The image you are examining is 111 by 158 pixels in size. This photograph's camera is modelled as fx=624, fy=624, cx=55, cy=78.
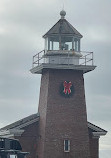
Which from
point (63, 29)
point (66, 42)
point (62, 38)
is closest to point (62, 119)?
point (66, 42)

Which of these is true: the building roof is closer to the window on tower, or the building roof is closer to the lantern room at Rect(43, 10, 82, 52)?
the window on tower

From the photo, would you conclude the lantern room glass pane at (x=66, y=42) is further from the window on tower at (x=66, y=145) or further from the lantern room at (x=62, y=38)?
the window on tower at (x=66, y=145)

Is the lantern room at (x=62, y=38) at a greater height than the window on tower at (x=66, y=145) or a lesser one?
greater

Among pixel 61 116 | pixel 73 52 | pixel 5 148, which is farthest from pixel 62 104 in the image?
pixel 5 148

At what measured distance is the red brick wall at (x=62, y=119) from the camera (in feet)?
137

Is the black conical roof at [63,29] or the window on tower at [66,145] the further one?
the black conical roof at [63,29]

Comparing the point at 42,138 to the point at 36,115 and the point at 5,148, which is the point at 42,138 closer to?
the point at 36,115

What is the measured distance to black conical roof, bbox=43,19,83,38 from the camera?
42.6 meters

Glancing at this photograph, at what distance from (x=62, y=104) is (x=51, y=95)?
3.15ft

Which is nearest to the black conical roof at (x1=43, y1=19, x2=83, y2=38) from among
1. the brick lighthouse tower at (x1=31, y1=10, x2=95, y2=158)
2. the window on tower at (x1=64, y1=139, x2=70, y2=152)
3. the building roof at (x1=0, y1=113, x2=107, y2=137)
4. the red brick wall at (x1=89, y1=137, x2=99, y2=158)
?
the brick lighthouse tower at (x1=31, y1=10, x2=95, y2=158)

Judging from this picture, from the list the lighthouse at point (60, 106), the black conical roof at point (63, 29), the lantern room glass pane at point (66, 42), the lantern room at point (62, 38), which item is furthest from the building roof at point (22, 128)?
the black conical roof at point (63, 29)

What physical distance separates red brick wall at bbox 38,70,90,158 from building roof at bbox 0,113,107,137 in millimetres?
911

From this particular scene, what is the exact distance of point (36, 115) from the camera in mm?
44156

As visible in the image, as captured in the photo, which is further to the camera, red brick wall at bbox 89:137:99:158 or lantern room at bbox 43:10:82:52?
red brick wall at bbox 89:137:99:158
